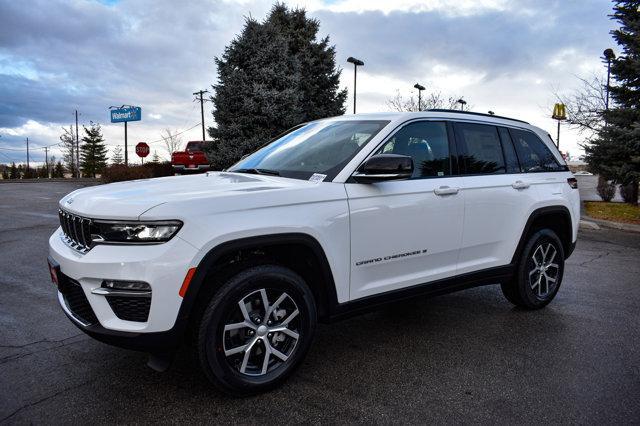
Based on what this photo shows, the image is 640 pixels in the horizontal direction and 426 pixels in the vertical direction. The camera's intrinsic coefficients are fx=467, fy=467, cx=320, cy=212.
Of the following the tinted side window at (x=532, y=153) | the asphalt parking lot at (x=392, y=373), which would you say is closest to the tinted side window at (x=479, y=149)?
the tinted side window at (x=532, y=153)

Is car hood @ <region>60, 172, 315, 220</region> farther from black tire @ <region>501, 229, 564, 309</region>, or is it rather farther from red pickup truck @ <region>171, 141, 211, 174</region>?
red pickup truck @ <region>171, 141, 211, 174</region>

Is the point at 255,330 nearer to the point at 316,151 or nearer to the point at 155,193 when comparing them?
the point at 155,193

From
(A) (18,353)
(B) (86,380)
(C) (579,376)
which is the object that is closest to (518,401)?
(C) (579,376)

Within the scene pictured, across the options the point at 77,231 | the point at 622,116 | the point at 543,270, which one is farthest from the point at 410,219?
the point at 622,116

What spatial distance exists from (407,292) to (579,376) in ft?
4.14

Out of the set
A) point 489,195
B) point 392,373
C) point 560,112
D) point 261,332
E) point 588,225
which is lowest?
point 392,373

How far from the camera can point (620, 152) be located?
1411 cm

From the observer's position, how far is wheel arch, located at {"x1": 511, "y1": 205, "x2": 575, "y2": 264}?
→ 4.31 metres

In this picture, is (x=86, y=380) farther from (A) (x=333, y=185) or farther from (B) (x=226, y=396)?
(A) (x=333, y=185)

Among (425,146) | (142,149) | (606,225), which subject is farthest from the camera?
(142,149)

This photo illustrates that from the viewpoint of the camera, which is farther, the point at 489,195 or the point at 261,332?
the point at 489,195

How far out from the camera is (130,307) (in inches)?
97.8

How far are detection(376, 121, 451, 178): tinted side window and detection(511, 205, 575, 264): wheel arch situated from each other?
1.15 m

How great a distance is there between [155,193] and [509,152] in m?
3.19
